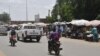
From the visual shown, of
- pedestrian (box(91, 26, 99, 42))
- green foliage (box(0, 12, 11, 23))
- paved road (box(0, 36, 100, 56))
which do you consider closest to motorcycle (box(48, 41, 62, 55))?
paved road (box(0, 36, 100, 56))

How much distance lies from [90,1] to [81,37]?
72.5ft

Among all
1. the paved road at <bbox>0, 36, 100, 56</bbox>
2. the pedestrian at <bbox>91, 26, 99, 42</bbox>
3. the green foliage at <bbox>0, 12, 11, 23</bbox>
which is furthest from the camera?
the green foliage at <bbox>0, 12, 11, 23</bbox>

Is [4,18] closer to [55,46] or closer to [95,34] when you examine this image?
[95,34]

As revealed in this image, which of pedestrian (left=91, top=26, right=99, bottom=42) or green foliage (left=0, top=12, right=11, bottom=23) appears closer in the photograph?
pedestrian (left=91, top=26, right=99, bottom=42)

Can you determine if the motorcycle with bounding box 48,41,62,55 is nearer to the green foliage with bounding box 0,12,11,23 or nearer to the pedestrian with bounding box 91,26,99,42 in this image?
the pedestrian with bounding box 91,26,99,42

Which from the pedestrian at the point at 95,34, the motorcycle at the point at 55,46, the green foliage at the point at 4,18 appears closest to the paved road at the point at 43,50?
the motorcycle at the point at 55,46

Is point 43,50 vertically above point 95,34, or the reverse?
point 95,34

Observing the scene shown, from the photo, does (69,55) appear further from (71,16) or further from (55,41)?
(71,16)

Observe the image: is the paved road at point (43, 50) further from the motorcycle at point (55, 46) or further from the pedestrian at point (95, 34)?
the pedestrian at point (95, 34)

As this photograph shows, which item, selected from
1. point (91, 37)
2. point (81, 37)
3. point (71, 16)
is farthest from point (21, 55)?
point (71, 16)

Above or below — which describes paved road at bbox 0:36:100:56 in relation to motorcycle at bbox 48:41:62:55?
below

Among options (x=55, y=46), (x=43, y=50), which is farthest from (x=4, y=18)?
(x=55, y=46)

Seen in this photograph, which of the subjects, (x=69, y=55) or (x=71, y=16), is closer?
(x=69, y=55)

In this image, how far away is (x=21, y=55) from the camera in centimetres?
2131
